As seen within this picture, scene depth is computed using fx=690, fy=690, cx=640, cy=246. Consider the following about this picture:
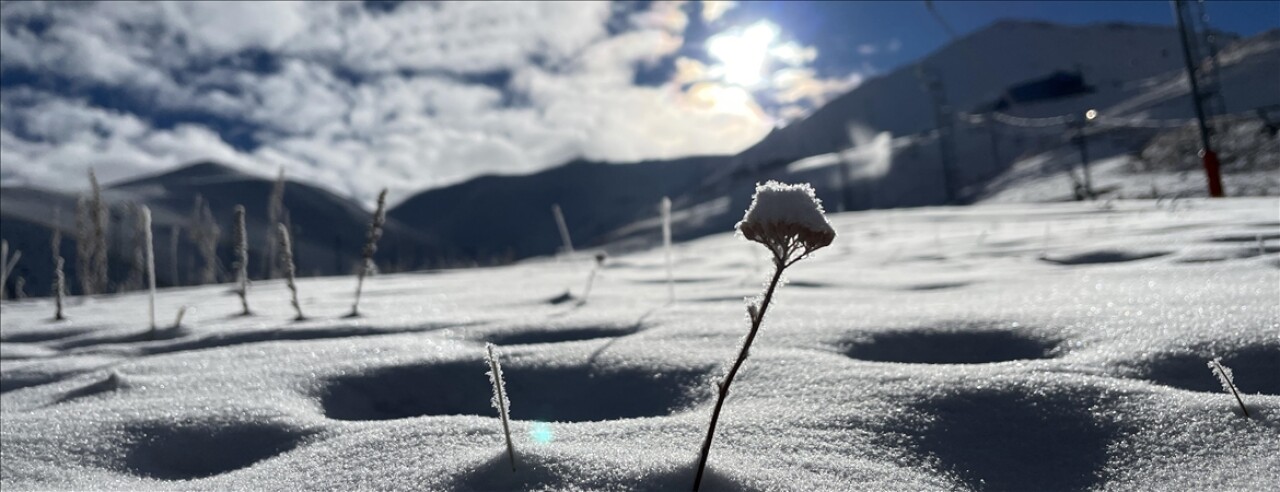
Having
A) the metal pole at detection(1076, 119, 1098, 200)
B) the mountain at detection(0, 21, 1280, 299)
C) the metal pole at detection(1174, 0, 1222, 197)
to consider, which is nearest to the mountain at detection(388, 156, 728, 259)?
the mountain at detection(0, 21, 1280, 299)

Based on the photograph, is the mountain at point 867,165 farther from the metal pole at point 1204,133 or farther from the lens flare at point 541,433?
the metal pole at point 1204,133

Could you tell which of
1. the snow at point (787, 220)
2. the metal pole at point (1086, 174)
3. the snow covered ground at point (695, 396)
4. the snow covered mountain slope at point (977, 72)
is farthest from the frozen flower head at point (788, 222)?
the snow covered mountain slope at point (977, 72)

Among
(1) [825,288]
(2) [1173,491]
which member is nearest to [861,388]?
(2) [1173,491]

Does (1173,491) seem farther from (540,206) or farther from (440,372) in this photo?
(540,206)

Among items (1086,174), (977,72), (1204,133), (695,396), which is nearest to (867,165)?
(1086,174)

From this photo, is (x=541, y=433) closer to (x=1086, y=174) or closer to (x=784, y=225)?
(x=784, y=225)

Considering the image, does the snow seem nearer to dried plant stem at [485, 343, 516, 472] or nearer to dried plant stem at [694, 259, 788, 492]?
dried plant stem at [694, 259, 788, 492]
